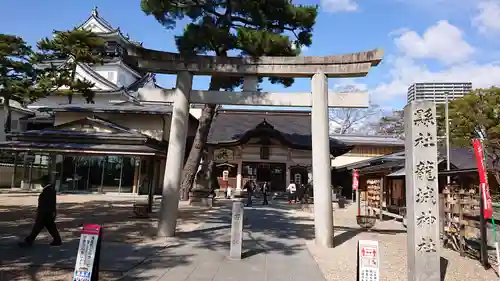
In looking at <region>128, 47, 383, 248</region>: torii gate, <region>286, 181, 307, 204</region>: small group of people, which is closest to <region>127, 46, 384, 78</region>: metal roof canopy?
<region>128, 47, 383, 248</region>: torii gate

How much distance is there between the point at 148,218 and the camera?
12500 mm

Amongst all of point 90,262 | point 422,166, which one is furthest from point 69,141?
point 422,166

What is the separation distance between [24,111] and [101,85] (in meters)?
6.99

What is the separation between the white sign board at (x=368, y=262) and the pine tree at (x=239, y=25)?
8271 mm

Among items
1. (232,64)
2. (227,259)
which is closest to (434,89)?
(232,64)

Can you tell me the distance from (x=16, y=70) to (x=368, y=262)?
14.9 m

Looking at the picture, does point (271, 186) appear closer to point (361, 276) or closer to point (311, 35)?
point (311, 35)

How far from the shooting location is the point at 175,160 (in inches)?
360

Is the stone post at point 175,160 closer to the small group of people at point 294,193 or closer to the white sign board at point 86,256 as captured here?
the white sign board at point 86,256

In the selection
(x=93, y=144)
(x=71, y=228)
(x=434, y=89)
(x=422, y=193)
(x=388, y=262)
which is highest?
(x=434, y=89)

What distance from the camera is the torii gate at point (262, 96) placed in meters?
8.73

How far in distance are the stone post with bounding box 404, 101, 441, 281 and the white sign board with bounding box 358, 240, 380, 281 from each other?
1908 millimetres

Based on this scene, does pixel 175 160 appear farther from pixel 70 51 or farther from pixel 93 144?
pixel 93 144

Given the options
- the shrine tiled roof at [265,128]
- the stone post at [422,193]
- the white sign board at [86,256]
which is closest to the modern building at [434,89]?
the shrine tiled roof at [265,128]
